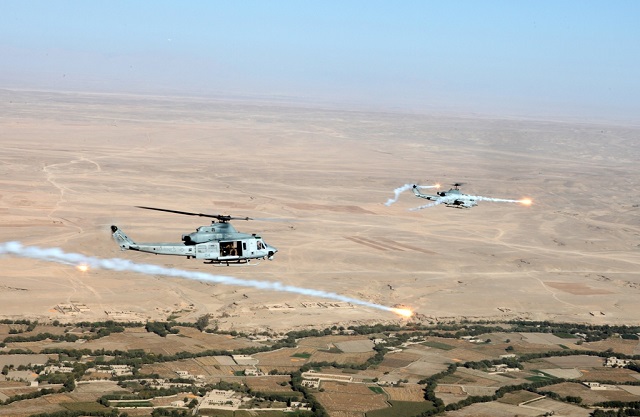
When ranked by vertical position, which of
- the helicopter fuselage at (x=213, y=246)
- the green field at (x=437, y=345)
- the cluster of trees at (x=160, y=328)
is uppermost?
the helicopter fuselage at (x=213, y=246)

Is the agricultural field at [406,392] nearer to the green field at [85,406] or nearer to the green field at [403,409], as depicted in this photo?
the green field at [403,409]

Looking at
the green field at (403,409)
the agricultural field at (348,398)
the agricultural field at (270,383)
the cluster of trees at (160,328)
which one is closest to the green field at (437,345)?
the agricultural field at (348,398)

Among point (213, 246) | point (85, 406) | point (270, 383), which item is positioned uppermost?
point (213, 246)

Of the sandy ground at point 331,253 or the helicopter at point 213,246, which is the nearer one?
the helicopter at point 213,246

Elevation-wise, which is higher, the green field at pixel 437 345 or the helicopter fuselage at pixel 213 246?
the helicopter fuselage at pixel 213 246

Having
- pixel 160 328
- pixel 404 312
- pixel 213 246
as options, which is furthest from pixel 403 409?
pixel 404 312

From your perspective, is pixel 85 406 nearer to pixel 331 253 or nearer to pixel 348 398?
pixel 348 398

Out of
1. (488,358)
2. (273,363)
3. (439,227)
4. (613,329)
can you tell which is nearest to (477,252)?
(439,227)
